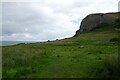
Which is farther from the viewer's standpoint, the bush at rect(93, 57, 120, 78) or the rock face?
the rock face

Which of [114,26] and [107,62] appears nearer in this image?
[107,62]

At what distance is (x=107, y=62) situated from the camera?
59.4ft

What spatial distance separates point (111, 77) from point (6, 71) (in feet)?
22.4

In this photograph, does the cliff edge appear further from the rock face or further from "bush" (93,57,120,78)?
"bush" (93,57,120,78)

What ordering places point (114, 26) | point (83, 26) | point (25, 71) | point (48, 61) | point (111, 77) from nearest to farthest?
point (111, 77)
point (25, 71)
point (48, 61)
point (114, 26)
point (83, 26)

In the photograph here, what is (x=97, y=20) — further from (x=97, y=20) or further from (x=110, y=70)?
(x=110, y=70)

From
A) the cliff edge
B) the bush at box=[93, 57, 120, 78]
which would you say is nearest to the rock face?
the cliff edge

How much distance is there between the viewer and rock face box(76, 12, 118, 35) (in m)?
97.4

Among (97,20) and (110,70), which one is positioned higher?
(97,20)

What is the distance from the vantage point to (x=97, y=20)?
3976 inches

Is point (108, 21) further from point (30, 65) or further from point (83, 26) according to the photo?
point (30, 65)

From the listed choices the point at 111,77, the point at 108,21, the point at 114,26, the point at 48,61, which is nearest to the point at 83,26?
the point at 108,21

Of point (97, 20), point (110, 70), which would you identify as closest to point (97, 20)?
point (97, 20)

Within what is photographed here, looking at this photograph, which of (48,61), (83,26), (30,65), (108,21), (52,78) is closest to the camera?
(52,78)
